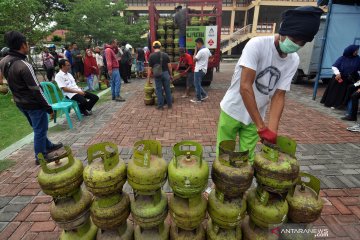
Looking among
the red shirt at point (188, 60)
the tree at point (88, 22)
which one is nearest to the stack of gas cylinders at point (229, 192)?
the red shirt at point (188, 60)

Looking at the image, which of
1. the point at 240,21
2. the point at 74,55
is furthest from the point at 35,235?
the point at 240,21

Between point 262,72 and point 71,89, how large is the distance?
5.03m

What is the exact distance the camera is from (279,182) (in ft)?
5.62

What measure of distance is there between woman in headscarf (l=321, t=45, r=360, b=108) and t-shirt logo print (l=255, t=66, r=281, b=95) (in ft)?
18.3

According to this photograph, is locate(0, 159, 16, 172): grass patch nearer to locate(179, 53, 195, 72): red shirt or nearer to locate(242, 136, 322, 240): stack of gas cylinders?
locate(242, 136, 322, 240): stack of gas cylinders

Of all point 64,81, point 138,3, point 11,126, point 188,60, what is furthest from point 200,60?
point 138,3

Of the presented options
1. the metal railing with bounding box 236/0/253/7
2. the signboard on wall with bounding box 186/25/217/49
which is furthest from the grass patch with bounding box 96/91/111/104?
the metal railing with bounding box 236/0/253/7

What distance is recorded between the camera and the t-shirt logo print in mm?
2170

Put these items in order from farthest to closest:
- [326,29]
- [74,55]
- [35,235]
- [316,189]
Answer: [74,55]
[326,29]
[35,235]
[316,189]

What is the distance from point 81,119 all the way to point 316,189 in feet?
18.5

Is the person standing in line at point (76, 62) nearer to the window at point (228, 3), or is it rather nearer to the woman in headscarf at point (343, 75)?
the woman in headscarf at point (343, 75)

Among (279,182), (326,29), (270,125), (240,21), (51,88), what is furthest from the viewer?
(240,21)

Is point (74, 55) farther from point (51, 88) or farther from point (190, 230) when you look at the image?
point (190, 230)

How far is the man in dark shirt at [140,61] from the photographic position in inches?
499
